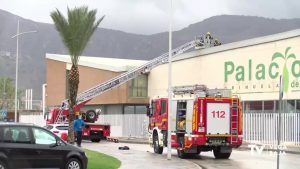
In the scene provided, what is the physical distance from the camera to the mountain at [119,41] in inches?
5640

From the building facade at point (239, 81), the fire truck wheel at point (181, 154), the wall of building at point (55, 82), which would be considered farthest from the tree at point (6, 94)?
the fire truck wheel at point (181, 154)

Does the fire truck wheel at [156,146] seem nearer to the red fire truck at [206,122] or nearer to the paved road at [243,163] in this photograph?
the red fire truck at [206,122]

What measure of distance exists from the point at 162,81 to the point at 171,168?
31845 mm

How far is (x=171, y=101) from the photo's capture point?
79.6 ft

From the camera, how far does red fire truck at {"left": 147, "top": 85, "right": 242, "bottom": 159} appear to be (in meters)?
23.4

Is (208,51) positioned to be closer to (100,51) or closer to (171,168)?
(171,168)

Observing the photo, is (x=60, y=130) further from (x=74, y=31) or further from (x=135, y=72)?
(x=135, y=72)

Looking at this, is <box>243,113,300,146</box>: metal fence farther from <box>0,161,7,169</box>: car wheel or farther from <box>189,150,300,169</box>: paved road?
<box>0,161,7,169</box>: car wheel

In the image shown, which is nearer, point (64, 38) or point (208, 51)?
point (64, 38)

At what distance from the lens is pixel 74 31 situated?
25.5 m

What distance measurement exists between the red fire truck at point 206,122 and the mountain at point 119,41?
364ft

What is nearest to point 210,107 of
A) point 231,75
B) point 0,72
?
point 231,75

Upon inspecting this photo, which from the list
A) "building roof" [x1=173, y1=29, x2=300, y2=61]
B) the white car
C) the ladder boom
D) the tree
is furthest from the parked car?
the tree

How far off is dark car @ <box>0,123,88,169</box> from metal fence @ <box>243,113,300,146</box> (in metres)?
21.0
